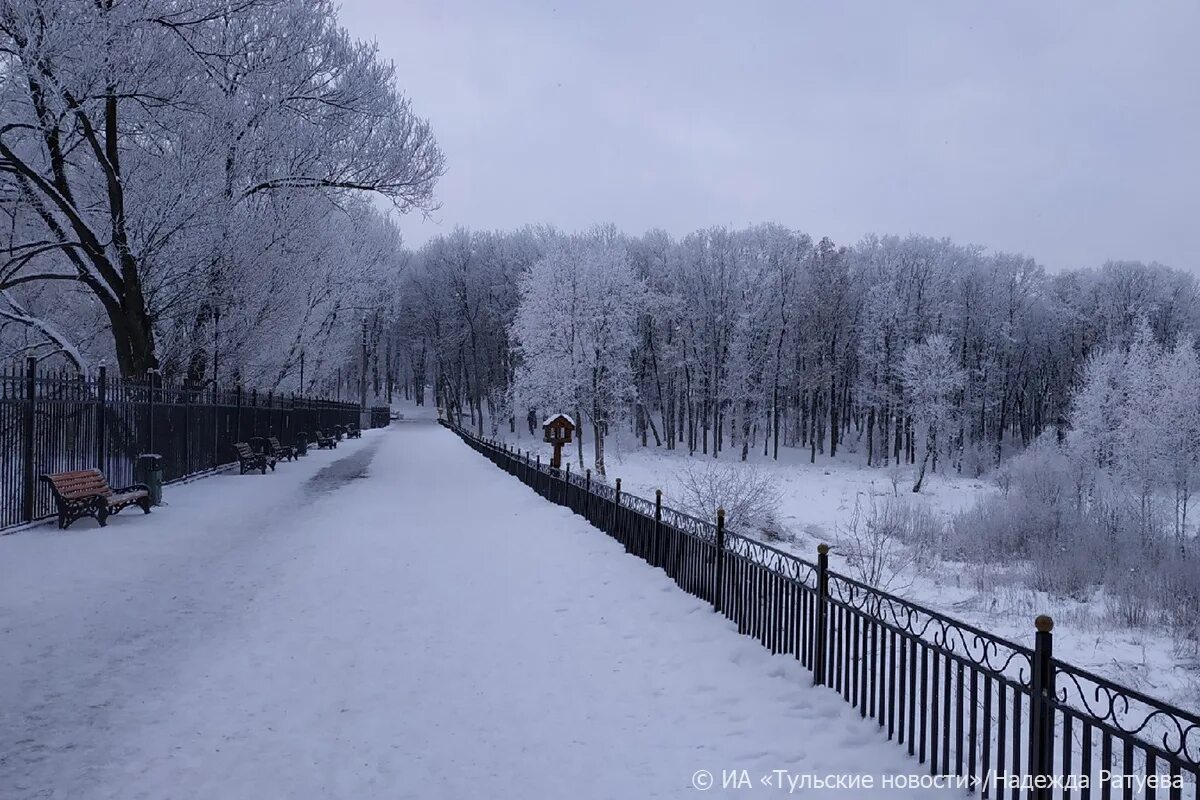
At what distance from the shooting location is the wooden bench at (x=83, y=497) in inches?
494

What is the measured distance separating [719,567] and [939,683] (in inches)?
92.7

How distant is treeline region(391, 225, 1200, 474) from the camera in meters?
46.6

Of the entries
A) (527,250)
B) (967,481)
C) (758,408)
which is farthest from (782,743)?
(527,250)

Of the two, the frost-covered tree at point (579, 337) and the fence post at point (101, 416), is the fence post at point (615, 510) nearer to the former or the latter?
the fence post at point (101, 416)

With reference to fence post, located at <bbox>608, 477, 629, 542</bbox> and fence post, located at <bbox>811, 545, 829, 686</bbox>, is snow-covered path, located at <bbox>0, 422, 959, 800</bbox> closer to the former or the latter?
fence post, located at <bbox>811, 545, 829, 686</bbox>

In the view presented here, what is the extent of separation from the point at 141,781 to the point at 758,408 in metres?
49.1

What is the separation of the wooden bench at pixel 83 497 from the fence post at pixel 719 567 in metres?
10.3

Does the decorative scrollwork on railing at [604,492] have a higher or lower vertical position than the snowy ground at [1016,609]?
higher

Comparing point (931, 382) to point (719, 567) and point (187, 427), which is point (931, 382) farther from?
point (719, 567)

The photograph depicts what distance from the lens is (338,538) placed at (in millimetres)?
12609

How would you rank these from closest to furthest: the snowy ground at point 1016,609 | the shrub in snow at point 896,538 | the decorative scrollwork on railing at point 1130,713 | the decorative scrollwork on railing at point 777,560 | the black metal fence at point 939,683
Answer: the decorative scrollwork on railing at point 1130,713, the black metal fence at point 939,683, the decorative scrollwork on railing at point 777,560, the snowy ground at point 1016,609, the shrub in snow at point 896,538

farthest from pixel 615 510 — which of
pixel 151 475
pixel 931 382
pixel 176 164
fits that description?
pixel 931 382

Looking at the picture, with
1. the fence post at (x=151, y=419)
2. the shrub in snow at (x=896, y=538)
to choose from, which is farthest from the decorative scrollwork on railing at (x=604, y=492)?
the fence post at (x=151, y=419)

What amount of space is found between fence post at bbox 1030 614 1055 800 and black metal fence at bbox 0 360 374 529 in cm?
1320
